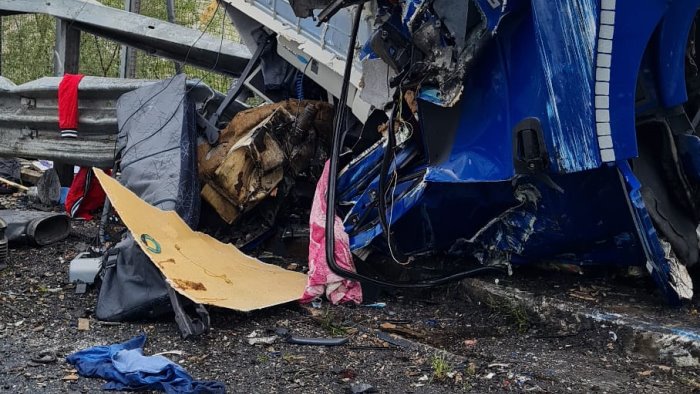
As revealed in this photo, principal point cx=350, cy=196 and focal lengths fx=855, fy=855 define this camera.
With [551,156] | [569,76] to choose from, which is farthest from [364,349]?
[569,76]

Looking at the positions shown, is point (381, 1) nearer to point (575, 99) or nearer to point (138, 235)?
point (575, 99)

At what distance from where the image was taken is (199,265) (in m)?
4.58

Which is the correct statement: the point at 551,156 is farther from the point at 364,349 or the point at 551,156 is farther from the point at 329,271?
the point at 329,271

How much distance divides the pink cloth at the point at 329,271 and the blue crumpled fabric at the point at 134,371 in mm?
1221

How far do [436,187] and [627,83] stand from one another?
1.10 m

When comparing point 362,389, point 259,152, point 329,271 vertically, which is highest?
point 259,152

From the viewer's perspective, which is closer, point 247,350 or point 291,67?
point 247,350

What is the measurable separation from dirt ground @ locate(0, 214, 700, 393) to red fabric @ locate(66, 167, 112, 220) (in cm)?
177

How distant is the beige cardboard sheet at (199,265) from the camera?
13.9ft

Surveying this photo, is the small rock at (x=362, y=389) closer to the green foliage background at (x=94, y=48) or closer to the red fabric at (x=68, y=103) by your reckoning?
the red fabric at (x=68, y=103)

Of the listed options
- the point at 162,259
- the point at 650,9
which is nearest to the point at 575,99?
the point at 650,9

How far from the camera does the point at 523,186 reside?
13.4 ft

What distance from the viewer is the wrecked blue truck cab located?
3.60 metres

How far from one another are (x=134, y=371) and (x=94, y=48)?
6261 millimetres
